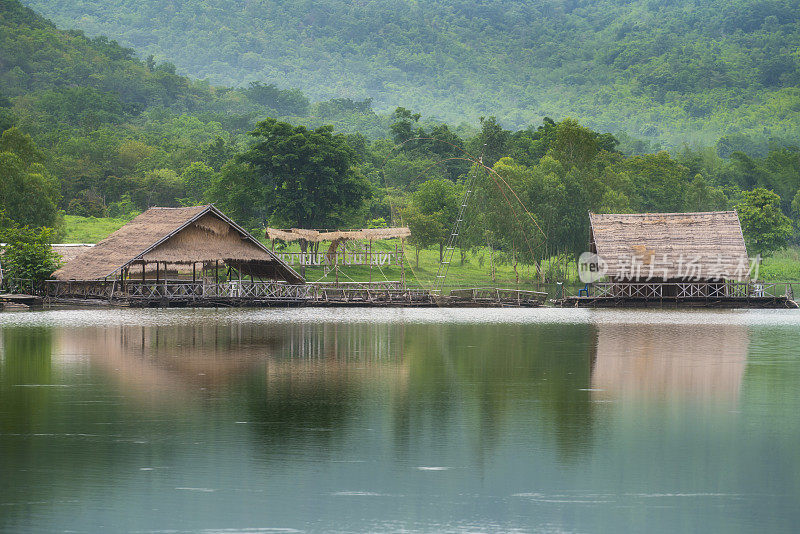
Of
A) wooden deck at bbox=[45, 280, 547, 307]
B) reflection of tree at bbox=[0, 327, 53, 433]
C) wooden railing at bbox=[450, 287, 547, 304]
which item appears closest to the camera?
reflection of tree at bbox=[0, 327, 53, 433]

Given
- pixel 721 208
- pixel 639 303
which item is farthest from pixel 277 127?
pixel 721 208

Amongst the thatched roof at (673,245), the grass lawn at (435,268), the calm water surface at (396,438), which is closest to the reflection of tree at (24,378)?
the calm water surface at (396,438)

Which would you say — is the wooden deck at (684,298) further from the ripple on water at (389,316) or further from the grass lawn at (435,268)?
the grass lawn at (435,268)

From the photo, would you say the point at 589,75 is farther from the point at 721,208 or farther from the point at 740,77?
the point at 721,208

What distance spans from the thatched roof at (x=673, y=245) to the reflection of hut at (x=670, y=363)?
16200mm

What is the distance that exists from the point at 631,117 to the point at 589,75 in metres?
24.3

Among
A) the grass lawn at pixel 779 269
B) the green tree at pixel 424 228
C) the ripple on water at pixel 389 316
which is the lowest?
the ripple on water at pixel 389 316

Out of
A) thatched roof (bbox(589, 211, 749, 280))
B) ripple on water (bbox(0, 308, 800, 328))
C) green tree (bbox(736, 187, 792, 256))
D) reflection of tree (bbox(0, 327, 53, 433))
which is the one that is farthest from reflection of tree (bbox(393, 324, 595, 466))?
green tree (bbox(736, 187, 792, 256))

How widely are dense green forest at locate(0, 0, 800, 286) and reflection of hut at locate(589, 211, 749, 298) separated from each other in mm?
5891

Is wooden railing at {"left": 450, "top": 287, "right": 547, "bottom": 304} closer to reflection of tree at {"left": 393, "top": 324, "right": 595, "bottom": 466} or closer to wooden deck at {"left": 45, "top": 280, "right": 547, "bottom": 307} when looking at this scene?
wooden deck at {"left": 45, "top": 280, "right": 547, "bottom": 307}

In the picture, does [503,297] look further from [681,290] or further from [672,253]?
[681,290]

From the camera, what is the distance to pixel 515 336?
30.8 metres

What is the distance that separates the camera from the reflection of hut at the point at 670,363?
18297 millimetres

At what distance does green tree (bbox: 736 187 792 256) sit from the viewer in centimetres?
7212
